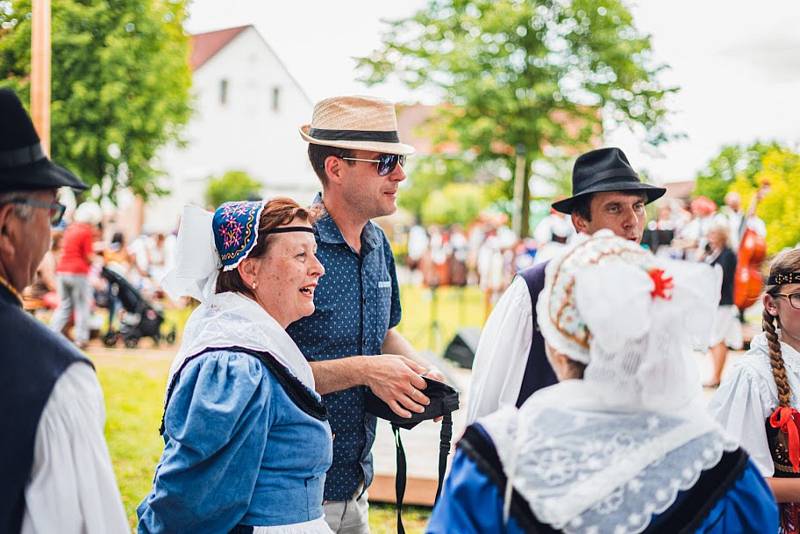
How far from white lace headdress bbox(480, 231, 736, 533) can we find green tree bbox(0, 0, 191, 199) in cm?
406

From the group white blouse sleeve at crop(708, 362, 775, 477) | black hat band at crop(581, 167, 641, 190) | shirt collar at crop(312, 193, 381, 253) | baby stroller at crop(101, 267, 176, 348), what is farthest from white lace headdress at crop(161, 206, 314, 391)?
baby stroller at crop(101, 267, 176, 348)

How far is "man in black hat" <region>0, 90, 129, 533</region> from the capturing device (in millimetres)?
1580

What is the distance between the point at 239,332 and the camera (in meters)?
2.29

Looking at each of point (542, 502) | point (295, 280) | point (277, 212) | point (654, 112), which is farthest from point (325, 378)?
point (654, 112)

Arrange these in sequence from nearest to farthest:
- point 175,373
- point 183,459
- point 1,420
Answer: point 1,420 < point 183,459 < point 175,373

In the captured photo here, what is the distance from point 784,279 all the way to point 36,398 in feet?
7.28

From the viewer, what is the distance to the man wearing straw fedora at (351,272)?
9.16ft

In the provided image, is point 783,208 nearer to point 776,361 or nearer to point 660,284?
point 776,361

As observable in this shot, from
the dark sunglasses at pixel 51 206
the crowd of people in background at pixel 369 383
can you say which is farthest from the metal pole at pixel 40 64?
the dark sunglasses at pixel 51 206

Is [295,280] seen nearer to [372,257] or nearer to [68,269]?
[372,257]

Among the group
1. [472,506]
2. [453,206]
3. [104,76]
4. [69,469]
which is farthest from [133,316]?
[453,206]

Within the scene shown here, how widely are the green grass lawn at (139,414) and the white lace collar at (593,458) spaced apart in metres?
3.33

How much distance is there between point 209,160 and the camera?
134ft

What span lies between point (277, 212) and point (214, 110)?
134 ft
